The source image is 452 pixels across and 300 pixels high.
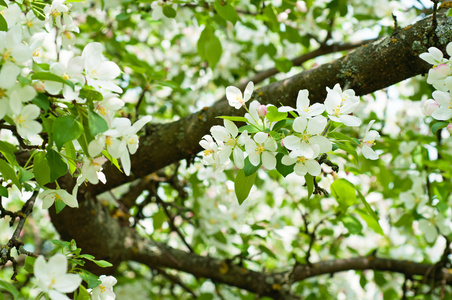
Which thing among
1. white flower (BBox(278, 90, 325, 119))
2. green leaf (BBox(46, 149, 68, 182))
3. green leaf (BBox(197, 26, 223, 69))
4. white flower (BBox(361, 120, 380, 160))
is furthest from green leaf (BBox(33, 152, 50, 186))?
green leaf (BBox(197, 26, 223, 69))

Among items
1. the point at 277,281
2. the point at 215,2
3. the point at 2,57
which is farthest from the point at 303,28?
the point at 2,57

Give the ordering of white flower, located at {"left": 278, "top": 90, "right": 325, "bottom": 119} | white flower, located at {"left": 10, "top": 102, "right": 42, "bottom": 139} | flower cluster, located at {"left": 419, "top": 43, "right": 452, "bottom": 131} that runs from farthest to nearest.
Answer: flower cluster, located at {"left": 419, "top": 43, "right": 452, "bottom": 131} → white flower, located at {"left": 278, "top": 90, "right": 325, "bottom": 119} → white flower, located at {"left": 10, "top": 102, "right": 42, "bottom": 139}

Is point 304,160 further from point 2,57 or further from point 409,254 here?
point 409,254

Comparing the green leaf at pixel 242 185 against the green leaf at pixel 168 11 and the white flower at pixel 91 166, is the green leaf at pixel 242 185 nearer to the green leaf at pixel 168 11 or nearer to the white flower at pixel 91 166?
the white flower at pixel 91 166

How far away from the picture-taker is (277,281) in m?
2.69

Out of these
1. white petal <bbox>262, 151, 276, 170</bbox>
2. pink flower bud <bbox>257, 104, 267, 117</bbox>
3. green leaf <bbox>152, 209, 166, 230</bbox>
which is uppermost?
pink flower bud <bbox>257, 104, 267, 117</bbox>

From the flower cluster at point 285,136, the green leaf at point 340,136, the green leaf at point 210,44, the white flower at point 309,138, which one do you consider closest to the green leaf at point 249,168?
the flower cluster at point 285,136

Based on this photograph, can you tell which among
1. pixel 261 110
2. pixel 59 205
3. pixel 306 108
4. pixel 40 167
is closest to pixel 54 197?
pixel 59 205

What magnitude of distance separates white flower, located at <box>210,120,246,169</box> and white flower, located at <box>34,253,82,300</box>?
0.48 meters

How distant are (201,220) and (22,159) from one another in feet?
3.79

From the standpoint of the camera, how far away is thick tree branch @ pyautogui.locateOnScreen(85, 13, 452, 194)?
5.36 ft

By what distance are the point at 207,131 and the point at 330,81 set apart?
53 centimetres

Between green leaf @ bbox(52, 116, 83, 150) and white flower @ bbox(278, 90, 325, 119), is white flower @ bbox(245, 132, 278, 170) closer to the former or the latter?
white flower @ bbox(278, 90, 325, 119)

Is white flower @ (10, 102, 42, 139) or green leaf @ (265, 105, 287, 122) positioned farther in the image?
green leaf @ (265, 105, 287, 122)
